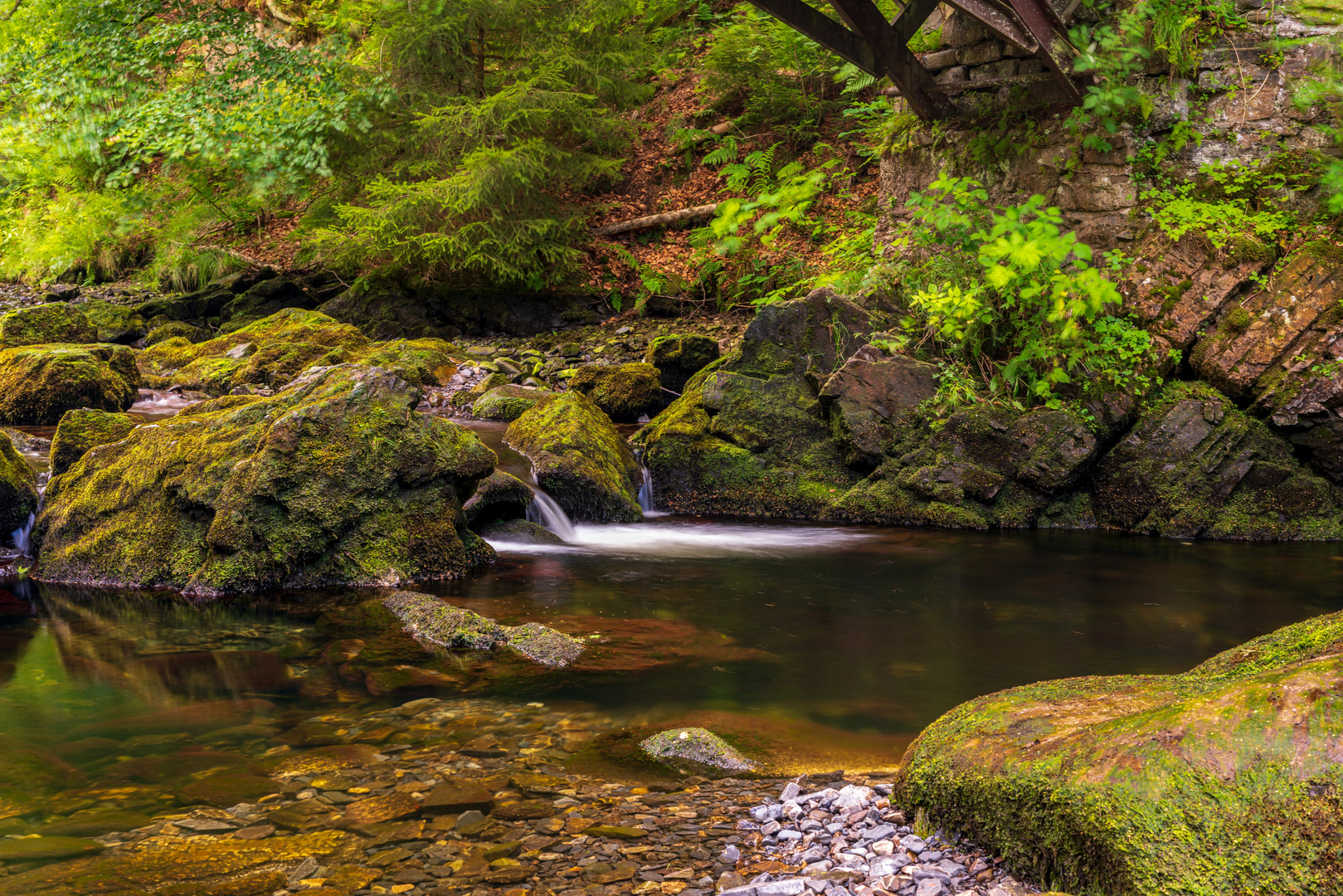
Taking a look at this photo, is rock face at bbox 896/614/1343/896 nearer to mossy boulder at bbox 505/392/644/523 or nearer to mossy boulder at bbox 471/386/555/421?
mossy boulder at bbox 505/392/644/523

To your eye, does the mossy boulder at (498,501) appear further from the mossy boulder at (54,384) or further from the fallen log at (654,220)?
the fallen log at (654,220)

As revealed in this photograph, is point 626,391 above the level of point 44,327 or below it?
below

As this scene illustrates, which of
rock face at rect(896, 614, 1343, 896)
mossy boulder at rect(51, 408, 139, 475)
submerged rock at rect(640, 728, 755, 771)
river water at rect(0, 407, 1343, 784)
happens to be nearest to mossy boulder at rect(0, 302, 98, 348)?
river water at rect(0, 407, 1343, 784)

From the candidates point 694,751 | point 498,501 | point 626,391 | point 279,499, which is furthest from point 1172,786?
point 626,391

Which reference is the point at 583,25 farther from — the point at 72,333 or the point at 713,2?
the point at 72,333

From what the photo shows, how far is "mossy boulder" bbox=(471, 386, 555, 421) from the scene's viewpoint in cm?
1184

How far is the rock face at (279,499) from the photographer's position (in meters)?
6.19

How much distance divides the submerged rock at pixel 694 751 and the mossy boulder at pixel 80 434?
6.02m

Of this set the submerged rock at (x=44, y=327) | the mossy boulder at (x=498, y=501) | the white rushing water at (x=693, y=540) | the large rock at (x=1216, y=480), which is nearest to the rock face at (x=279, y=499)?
the mossy boulder at (x=498, y=501)

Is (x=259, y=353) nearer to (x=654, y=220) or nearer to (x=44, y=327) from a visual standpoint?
(x=44, y=327)

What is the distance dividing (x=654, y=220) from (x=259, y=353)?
340 inches

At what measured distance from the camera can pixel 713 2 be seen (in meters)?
21.2

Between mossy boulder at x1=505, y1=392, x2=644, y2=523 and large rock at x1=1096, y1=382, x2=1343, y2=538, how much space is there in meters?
4.90

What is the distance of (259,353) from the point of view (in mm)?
13117
